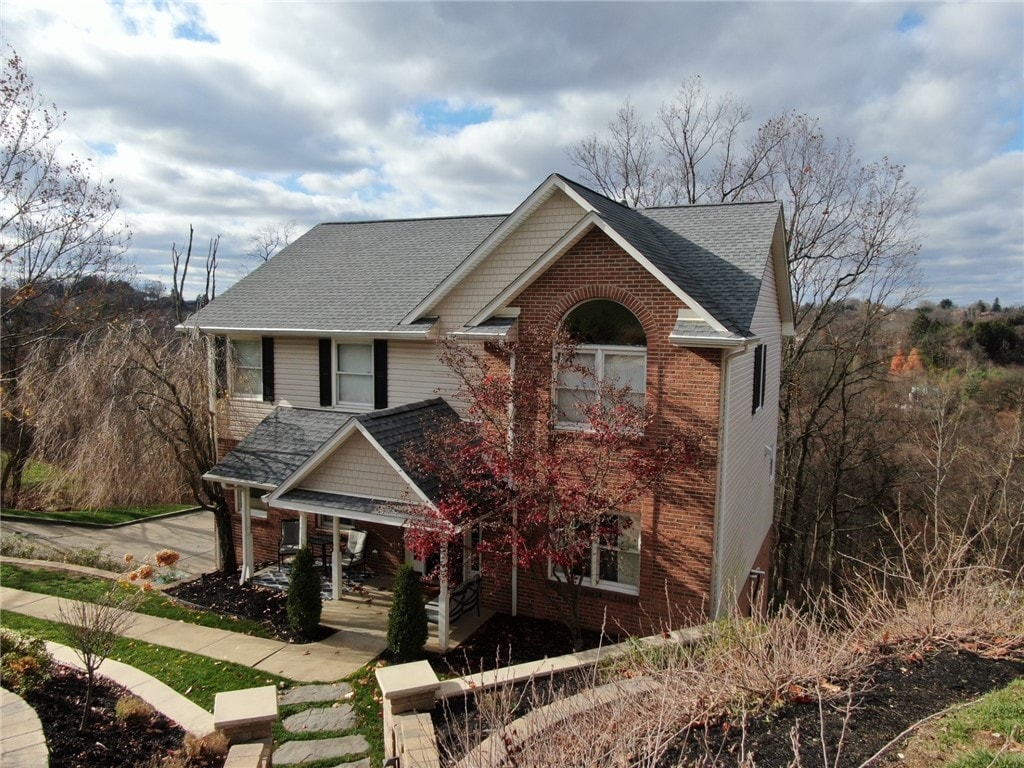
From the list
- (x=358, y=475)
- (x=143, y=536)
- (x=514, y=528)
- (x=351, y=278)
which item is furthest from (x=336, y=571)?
(x=143, y=536)

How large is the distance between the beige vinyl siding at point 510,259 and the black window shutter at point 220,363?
6485 millimetres

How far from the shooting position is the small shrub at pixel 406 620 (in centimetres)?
1034

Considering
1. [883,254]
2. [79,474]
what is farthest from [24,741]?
A: [883,254]

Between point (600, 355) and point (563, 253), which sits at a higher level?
point (563, 253)

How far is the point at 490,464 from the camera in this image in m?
10.5

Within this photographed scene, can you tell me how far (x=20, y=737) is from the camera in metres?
A: 7.13

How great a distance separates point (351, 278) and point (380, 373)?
3689 millimetres

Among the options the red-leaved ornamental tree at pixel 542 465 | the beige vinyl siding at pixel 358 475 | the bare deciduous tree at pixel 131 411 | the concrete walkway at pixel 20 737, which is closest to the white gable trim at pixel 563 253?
the red-leaved ornamental tree at pixel 542 465

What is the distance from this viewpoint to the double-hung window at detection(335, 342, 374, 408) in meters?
14.9

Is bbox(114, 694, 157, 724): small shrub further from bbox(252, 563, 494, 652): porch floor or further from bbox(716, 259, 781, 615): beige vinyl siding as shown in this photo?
bbox(716, 259, 781, 615): beige vinyl siding

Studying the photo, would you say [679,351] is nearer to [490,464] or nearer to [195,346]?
[490,464]

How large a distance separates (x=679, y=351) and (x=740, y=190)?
75.4ft

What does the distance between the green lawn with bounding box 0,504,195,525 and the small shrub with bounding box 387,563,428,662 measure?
15.1 metres

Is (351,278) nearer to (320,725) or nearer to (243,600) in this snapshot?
(243,600)
